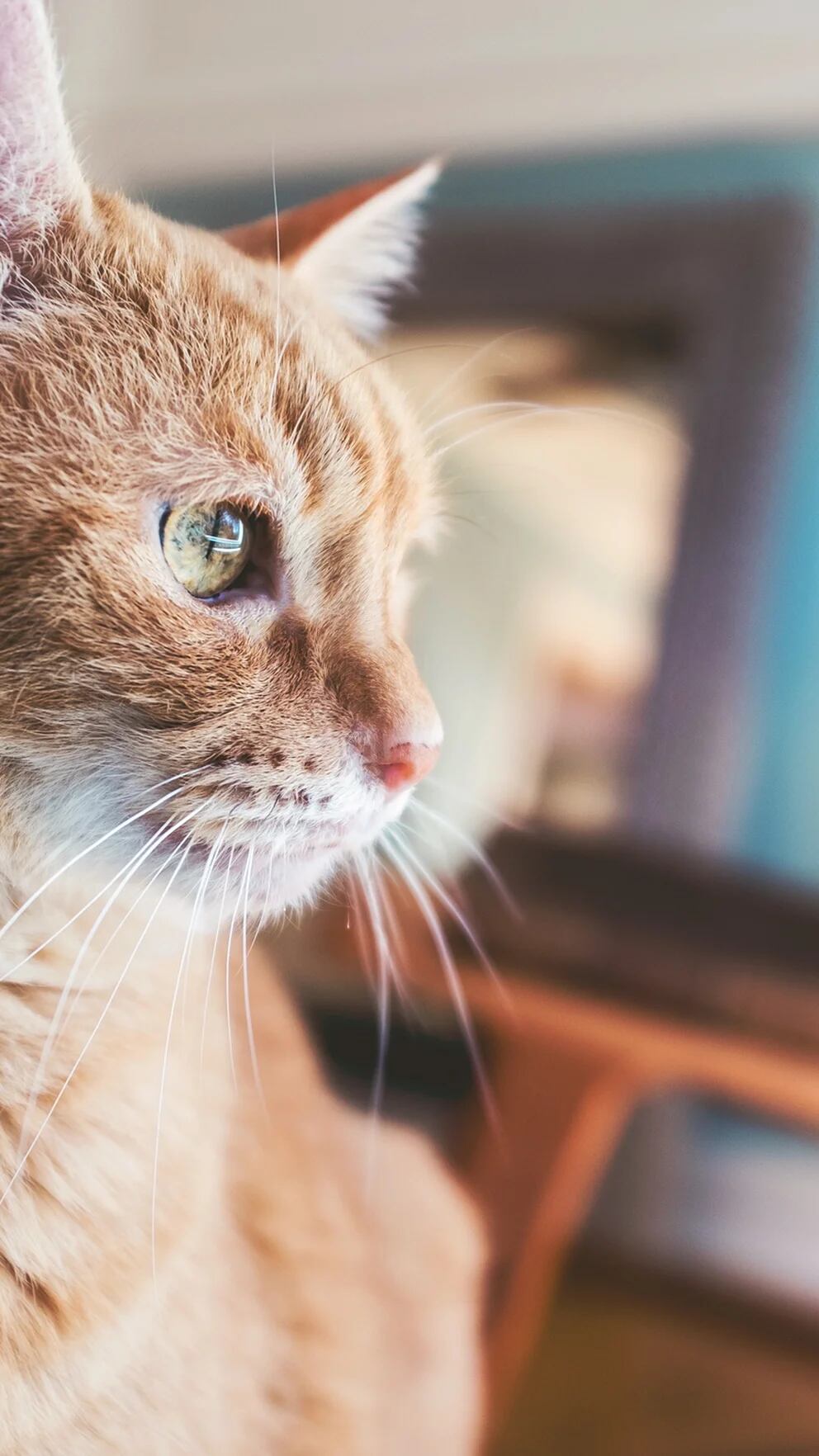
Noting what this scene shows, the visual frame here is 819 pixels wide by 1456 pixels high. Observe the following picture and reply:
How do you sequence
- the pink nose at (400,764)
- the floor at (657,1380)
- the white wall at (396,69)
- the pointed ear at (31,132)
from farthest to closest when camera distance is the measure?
the floor at (657,1380) < the white wall at (396,69) < the pink nose at (400,764) < the pointed ear at (31,132)

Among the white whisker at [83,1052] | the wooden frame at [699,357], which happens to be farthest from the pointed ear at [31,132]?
the wooden frame at [699,357]

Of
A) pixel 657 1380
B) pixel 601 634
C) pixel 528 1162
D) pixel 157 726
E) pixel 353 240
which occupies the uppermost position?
pixel 353 240

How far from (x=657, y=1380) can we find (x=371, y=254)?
820mm

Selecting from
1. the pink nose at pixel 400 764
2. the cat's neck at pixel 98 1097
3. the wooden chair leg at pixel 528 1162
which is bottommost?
the wooden chair leg at pixel 528 1162

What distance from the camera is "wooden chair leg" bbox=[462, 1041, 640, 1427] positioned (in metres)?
0.72

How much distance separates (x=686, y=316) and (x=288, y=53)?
1.25 feet

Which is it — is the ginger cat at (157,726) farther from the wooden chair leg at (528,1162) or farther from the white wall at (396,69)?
the wooden chair leg at (528,1162)

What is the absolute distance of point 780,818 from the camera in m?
0.90

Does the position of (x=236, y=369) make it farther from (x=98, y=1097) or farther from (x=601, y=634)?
(x=601, y=634)

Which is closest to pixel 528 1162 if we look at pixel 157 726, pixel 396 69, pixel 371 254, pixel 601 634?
pixel 601 634

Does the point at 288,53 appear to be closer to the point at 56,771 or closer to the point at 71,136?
the point at 71,136

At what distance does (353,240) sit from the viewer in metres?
0.52

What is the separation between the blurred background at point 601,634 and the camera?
603 millimetres

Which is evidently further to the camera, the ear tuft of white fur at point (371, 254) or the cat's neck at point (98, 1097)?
the ear tuft of white fur at point (371, 254)
